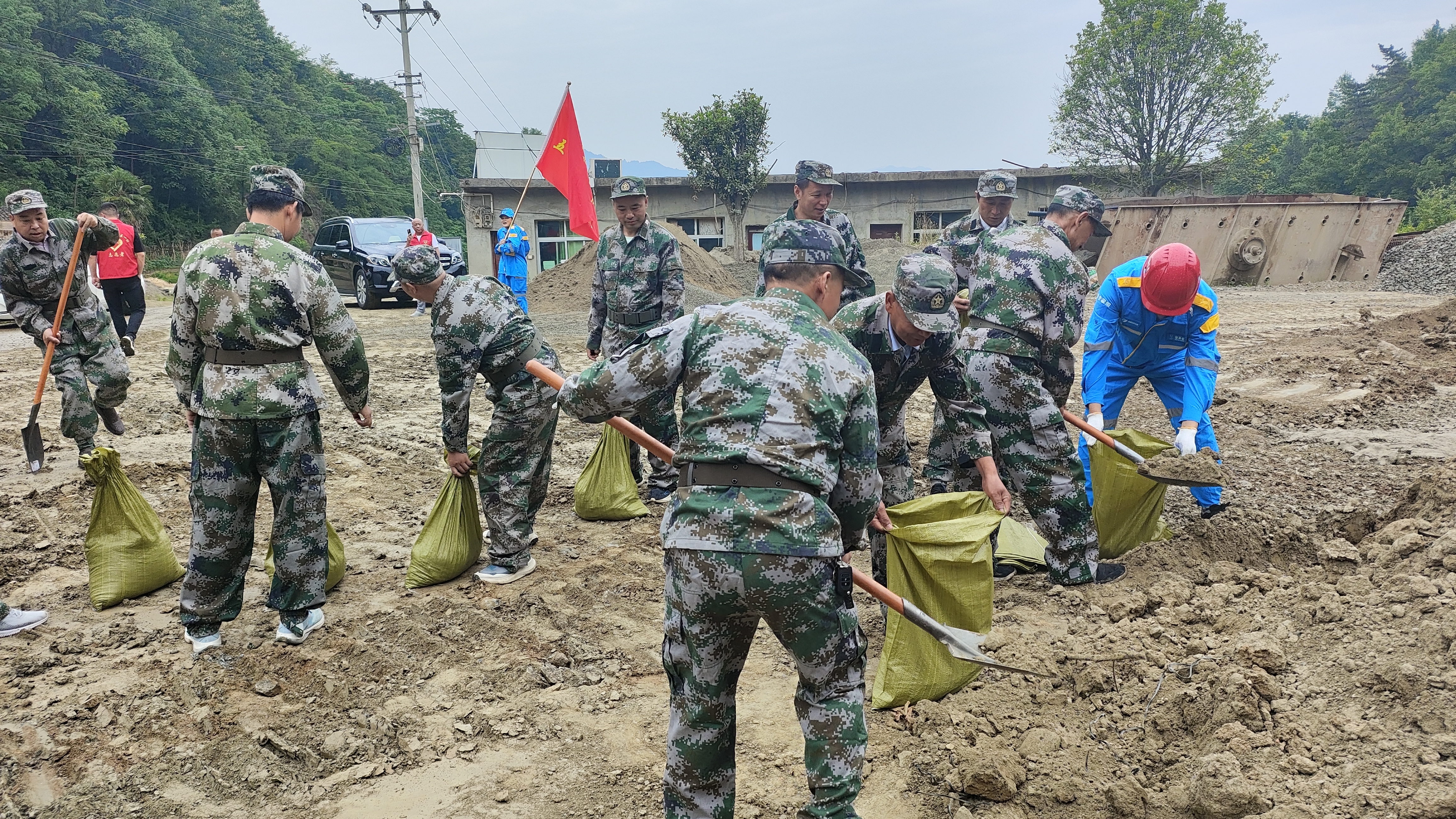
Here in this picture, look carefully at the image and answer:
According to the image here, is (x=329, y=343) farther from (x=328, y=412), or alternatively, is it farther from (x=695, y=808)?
(x=328, y=412)

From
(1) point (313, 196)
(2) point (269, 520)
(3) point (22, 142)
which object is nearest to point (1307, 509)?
A: (2) point (269, 520)

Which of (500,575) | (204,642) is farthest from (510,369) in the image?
(204,642)

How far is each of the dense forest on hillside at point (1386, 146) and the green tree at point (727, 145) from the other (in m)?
13.6

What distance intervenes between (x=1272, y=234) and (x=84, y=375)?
1769 centimetres

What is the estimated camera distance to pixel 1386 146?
116 feet

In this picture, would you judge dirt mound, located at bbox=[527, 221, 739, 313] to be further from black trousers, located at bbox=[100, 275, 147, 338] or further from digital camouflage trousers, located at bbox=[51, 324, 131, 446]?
digital camouflage trousers, located at bbox=[51, 324, 131, 446]

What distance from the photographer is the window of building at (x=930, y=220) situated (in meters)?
26.2

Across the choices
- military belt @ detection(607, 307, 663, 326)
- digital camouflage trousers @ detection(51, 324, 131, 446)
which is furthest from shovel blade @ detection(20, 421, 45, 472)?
military belt @ detection(607, 307, 663, 326)

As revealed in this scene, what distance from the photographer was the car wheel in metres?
16.1

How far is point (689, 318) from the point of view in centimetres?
233

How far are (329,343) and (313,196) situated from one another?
40.5 metres

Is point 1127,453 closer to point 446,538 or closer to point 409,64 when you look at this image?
point 446,538

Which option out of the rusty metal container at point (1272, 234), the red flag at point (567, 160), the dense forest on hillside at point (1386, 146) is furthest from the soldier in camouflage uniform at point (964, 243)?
the dense forest on hillside at point (1386, 146)

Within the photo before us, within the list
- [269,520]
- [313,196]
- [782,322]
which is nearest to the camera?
[782,322]
